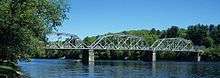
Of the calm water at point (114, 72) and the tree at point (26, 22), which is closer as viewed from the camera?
the tree at point (26, 22)

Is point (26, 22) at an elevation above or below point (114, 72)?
above

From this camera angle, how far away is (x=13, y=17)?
151ft

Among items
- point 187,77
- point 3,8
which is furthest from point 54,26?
point 187,77

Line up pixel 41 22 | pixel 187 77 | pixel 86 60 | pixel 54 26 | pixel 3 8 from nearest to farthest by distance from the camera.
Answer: pixel 3 8 < pixel 41 22 < pixel 54 26 < pixel 187 77 < pixel 86 60

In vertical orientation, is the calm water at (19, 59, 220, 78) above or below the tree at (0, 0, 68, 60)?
below

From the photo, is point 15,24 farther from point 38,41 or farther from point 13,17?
point 38,41

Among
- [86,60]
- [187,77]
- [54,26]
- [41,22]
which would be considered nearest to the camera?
[41,22]

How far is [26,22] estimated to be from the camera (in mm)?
47406

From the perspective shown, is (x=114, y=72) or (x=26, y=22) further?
(x=114, y=72)

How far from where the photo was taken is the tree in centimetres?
4588

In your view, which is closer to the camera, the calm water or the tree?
the tree

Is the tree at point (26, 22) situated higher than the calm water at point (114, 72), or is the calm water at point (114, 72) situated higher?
the tree at point (26, 22)

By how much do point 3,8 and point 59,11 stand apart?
26.3ft

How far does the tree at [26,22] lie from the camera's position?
45875mm
